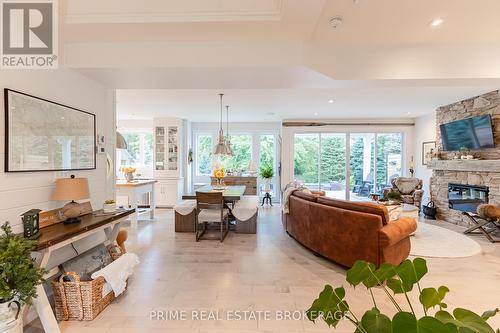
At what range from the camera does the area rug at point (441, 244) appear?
3.71 m

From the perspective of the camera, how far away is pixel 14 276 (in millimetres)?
1640

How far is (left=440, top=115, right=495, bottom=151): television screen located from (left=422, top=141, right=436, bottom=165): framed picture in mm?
551

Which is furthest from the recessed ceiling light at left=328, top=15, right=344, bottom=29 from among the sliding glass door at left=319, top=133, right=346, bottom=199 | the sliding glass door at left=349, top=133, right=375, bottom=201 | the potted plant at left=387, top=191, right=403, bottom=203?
the sliding glass door at left=349, top=133, right=375, bottom=201

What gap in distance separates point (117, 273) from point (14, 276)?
910 millimetres

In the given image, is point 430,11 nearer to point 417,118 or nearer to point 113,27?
point 113,27

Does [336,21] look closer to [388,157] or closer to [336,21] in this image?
[336,21]

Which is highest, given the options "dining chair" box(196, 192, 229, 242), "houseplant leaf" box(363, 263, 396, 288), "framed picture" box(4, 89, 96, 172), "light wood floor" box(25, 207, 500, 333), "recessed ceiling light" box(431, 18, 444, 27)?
"recessed ceiling light" box(431, 18, 444, 27)

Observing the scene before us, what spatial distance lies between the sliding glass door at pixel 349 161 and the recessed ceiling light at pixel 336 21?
5400mm

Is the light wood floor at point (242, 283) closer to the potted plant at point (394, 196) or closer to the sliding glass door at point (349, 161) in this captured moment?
the potted plant at point (394, 196)

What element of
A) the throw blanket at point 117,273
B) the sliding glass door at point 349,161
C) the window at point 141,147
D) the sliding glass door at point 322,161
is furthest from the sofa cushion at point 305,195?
the window at point 141,147

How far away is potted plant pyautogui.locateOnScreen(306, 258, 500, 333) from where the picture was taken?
0.75m

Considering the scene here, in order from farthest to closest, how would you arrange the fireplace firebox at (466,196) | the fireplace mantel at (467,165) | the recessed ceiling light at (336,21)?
the fireplace firebox at (466,196) → the fireplace mantel at (467,165) → the recessed ceiling light at (336,21)

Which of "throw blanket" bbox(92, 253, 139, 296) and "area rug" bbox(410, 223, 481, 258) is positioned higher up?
"throw blanket" bbox(92, 253, 139, 296)

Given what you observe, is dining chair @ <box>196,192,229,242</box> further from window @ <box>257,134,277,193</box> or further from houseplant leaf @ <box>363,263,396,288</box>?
window @ <box>257,134,277,193</box>
